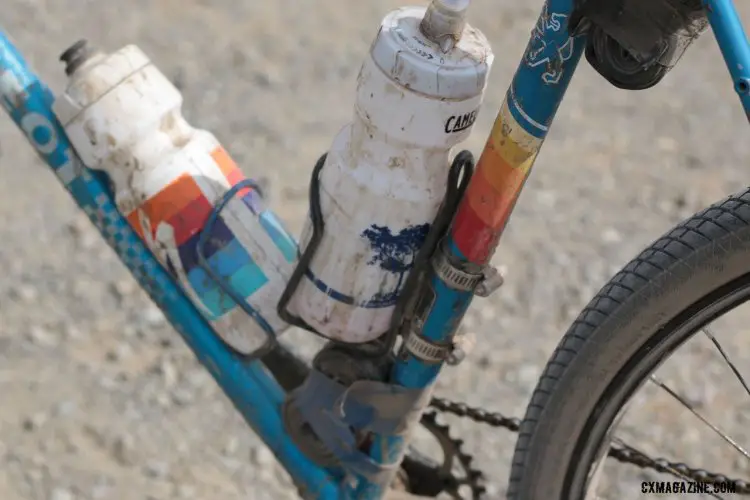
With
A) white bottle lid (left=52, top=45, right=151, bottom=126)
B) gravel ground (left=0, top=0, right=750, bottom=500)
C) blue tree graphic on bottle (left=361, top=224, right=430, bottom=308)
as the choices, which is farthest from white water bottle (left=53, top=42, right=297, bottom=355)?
gravel ground (left=0, top=0, right=750, bottom=500)

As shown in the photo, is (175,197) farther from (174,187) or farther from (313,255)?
(313,255)

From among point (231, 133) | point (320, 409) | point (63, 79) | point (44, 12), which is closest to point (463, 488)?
point (320, 409)

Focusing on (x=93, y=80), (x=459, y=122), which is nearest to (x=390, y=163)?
(x=459, y=122)

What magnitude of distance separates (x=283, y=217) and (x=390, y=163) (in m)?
1.08

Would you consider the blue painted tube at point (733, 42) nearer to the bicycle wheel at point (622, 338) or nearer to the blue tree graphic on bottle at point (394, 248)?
the bicycle wheel at point (622, 338)

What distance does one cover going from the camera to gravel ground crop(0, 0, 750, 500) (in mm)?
1638

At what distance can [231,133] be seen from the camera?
2.23 meters

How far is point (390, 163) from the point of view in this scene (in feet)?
3.33

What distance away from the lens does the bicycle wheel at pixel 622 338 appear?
3.01 ft

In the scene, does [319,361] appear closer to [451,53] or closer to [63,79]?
[451,53]

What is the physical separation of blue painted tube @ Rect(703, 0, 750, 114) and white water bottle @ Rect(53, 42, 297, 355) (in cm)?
58

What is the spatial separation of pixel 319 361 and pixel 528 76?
0.45 m
